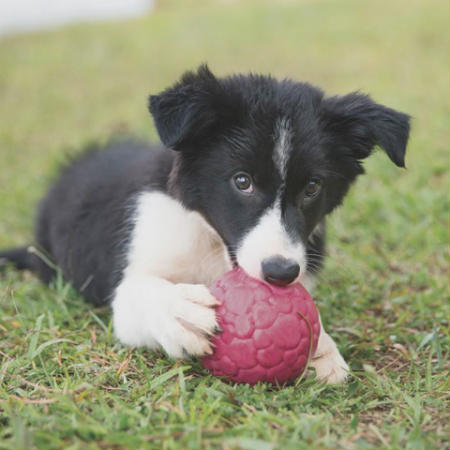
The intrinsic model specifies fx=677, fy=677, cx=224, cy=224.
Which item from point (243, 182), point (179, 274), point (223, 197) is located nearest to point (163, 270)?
point (179, 274)

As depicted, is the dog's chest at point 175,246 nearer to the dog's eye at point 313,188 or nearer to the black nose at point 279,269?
the dog's eye at point 313,188

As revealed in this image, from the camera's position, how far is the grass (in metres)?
2.42

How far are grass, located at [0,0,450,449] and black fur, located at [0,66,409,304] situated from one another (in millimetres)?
513

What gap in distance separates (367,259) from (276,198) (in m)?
1.92

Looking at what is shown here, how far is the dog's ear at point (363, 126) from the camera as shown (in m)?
3.24

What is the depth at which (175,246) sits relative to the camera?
3.49 metres

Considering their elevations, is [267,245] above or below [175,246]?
above

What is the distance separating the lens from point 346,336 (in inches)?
143

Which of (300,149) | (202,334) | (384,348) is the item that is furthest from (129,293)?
(384,348)

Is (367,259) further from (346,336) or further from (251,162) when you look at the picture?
(251,162)

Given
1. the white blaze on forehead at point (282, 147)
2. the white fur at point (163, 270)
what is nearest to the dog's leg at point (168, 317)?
the white fur at point (163, 270)

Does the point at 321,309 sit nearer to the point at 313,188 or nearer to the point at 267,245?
the point at 313,188

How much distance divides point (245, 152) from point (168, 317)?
32.4 inches

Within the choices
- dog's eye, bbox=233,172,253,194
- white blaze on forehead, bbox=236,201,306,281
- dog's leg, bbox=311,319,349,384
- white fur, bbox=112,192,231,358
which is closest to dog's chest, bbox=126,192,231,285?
white fur, bbox=112,192,231,358
